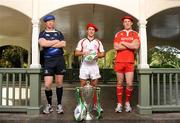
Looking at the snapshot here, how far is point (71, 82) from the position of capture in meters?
19.1

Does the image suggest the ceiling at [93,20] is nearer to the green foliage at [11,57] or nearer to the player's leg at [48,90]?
the player's leg at [48,90]

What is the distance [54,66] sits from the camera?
6.50 m

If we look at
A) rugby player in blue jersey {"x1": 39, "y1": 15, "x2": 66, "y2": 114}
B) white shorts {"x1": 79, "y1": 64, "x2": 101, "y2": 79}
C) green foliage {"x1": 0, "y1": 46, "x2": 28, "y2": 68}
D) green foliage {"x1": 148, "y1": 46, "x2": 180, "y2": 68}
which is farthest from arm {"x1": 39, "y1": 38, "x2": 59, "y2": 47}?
green foliage {"x1": 0, "y1": 46, "x2": 28, "y2": 68}

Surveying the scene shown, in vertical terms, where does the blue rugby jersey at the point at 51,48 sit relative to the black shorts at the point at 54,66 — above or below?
above

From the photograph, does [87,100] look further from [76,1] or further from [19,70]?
[76,1]

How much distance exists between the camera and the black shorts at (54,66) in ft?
21.3

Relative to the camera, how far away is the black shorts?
649 cm

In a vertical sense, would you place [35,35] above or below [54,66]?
above

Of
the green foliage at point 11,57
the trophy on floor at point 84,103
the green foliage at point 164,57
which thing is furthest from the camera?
the green foliage at point 11,57

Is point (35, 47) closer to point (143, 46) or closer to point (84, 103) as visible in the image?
point (84, 103)

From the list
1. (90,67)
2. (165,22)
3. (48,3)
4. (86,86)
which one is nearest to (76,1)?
(48,3)

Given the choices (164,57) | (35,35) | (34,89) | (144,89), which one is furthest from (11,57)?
(144,89)

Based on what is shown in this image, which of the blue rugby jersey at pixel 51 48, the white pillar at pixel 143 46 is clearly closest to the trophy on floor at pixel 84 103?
the blue rugby jersey at pixel 51 48

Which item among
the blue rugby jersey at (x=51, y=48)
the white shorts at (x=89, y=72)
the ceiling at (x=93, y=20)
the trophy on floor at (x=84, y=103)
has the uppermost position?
the ceiling at (x=93, y=20)
